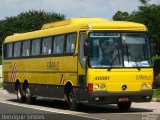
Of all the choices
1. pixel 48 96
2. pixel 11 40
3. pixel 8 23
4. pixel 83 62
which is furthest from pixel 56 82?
pixel 8 23

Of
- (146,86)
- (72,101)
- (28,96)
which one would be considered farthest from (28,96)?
(146,86)

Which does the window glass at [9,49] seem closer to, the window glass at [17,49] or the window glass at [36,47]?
the window glass at [17,49]

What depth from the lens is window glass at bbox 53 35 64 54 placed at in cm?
2325

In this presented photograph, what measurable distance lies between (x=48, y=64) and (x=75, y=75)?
3280mm

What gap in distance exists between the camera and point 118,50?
20891mm

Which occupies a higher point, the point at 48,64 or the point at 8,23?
the point at 8,23

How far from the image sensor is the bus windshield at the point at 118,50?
813 inches

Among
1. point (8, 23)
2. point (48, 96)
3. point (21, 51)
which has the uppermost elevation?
point (8, 23)

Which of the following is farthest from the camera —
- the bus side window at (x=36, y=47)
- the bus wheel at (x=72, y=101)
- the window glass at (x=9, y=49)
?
the window glass at (x=9, y=49)

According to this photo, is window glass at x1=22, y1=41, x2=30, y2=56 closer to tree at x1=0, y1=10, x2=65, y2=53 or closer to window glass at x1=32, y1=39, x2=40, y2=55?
window glass at x1=32, y1=39, x2=40, y2=55

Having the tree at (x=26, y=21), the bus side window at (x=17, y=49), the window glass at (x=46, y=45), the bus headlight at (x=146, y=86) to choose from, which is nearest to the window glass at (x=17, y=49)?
the bus side window at (x=17, y=49)

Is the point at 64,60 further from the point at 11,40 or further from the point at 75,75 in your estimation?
the point at 11,40

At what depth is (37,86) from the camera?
85.9ft

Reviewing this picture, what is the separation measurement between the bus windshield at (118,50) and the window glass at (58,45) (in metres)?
2.64
